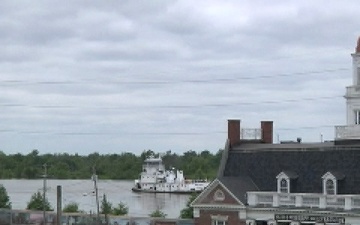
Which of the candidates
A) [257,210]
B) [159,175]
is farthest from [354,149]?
[159,175]

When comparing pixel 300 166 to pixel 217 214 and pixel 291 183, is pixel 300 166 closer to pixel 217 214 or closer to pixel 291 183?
pixel 291 183

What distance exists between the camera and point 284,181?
1906 inches

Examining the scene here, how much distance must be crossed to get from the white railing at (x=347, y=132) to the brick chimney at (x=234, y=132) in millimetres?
7302

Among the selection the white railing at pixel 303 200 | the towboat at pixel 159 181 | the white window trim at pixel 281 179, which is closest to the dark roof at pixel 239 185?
the white railing at pixel 303 200

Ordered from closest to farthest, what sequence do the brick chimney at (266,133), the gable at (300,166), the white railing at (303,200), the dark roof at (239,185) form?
the white railing at (303,200)
the gable at (300,166)
the dark roof at (239,185)
the brick chimney at (266,133)

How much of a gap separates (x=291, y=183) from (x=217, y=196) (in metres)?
4.42

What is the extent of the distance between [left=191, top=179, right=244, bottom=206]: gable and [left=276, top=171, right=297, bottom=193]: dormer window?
2.36 m

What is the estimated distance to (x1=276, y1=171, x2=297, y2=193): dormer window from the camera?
4809 centimetres

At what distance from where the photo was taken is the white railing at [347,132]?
47.2 m

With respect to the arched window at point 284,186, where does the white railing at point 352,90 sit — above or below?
above

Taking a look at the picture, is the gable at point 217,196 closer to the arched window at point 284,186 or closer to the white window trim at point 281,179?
the white window trim at point 281,179

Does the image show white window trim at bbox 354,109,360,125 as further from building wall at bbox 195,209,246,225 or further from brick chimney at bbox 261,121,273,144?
building wall at bbox 195,209,246,225

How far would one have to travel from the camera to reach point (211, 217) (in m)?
50.0

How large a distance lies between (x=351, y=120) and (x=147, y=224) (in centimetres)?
2222
